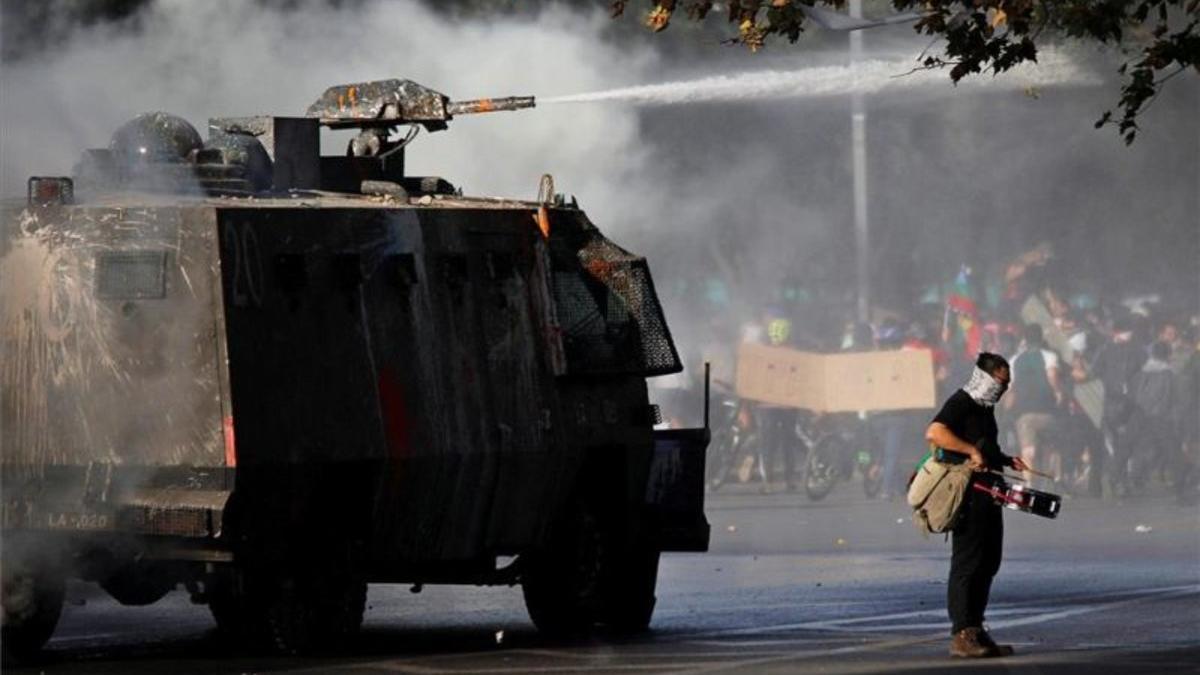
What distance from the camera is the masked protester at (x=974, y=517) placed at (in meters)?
15.9

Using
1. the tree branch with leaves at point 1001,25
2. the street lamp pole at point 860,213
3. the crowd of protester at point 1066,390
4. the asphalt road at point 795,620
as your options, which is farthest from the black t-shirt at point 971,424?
the street lamp pole at point 860,213

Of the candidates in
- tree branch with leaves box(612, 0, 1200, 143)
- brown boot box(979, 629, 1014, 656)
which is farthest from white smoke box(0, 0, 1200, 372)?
brown boot box(979, 629, 1014, 656)

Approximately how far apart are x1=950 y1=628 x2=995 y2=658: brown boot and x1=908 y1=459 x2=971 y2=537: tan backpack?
51 cm

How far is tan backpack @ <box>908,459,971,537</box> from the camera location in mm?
15891

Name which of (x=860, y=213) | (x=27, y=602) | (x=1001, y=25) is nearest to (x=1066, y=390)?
(x=860, y=213)

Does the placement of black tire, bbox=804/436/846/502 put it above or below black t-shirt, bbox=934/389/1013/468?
below

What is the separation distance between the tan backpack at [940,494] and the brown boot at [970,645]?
510 millimetres

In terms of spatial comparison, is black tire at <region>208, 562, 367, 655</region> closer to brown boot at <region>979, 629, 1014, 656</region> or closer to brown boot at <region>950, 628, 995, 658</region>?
brown boot at <region>950, 628, 995, 658</region>

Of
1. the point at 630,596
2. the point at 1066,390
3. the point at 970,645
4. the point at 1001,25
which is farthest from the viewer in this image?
the point at 1066,390

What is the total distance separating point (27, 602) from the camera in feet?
52.2

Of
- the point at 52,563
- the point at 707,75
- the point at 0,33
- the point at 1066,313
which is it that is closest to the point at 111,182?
the point at 52,563

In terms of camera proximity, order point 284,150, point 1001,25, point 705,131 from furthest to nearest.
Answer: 1. point 705,131
2. point 284,150
3. point 1001,25

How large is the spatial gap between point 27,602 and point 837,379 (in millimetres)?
19223

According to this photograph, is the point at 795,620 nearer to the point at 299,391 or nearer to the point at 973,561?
the point at 973,561
